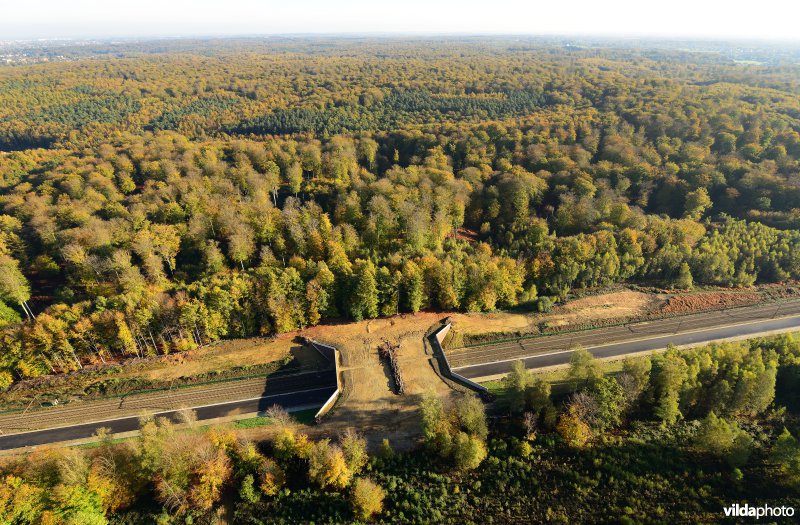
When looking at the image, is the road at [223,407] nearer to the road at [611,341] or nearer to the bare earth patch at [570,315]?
the road at [611,341]

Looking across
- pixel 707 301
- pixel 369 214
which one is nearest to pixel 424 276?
pixel 369 214

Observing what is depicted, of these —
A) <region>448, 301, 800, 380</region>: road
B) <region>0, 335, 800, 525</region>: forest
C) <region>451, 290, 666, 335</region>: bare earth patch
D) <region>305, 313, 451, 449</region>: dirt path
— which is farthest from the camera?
<region>451, 290, 666, 335</region>: bare earth patch

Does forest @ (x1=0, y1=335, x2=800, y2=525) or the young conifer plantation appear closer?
forest @ (x1=0, y1=335, x2=800, y2=525)

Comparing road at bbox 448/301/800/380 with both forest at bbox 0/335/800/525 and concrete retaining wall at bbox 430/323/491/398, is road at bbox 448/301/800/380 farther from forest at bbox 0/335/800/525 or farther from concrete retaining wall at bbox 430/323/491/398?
forest at bbox 0/335/800/525

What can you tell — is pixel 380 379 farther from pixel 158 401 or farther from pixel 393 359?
pixel 158 401

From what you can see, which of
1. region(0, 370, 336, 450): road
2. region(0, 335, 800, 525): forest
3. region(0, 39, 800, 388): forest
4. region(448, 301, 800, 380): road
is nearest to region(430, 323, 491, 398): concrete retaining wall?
region(448, 301, 800, 380): road

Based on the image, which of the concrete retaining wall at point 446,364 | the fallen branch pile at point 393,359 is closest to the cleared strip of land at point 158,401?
the fallen branch pile at point 393,359
